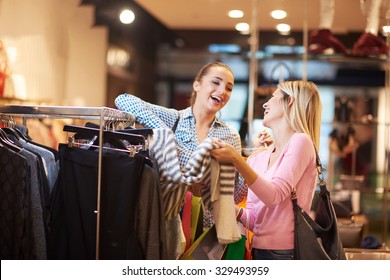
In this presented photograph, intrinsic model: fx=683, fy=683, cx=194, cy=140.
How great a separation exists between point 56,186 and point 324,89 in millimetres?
4653

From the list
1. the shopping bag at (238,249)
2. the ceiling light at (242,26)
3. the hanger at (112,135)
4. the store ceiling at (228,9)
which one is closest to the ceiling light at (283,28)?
the store ceiling at (228,9)

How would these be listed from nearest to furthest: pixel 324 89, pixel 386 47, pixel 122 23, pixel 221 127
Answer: pixel 221 127, pixel 386 47, pixel 122 23, pixel 324 89

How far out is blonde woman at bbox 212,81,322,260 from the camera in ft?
7.55

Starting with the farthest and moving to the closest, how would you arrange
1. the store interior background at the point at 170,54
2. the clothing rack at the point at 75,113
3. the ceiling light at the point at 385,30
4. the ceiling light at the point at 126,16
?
the ceiling light at the point at 126,16
the store interior background at the point at 170,54
the ceiling light at the point at 385,30
the clothing rack at the point at 75,113

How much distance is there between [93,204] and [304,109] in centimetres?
80

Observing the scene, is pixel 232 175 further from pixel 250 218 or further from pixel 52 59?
pixel 52 59

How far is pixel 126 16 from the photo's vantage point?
5.70 m

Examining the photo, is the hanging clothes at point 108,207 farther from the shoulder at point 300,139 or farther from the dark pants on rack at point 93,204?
the shoulder at point 300,139

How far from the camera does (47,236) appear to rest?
227cm

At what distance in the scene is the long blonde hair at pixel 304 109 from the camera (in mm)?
2387

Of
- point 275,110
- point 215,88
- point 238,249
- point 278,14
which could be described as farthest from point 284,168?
point 278,14

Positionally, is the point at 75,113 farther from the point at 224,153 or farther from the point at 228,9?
the point at 228,9
